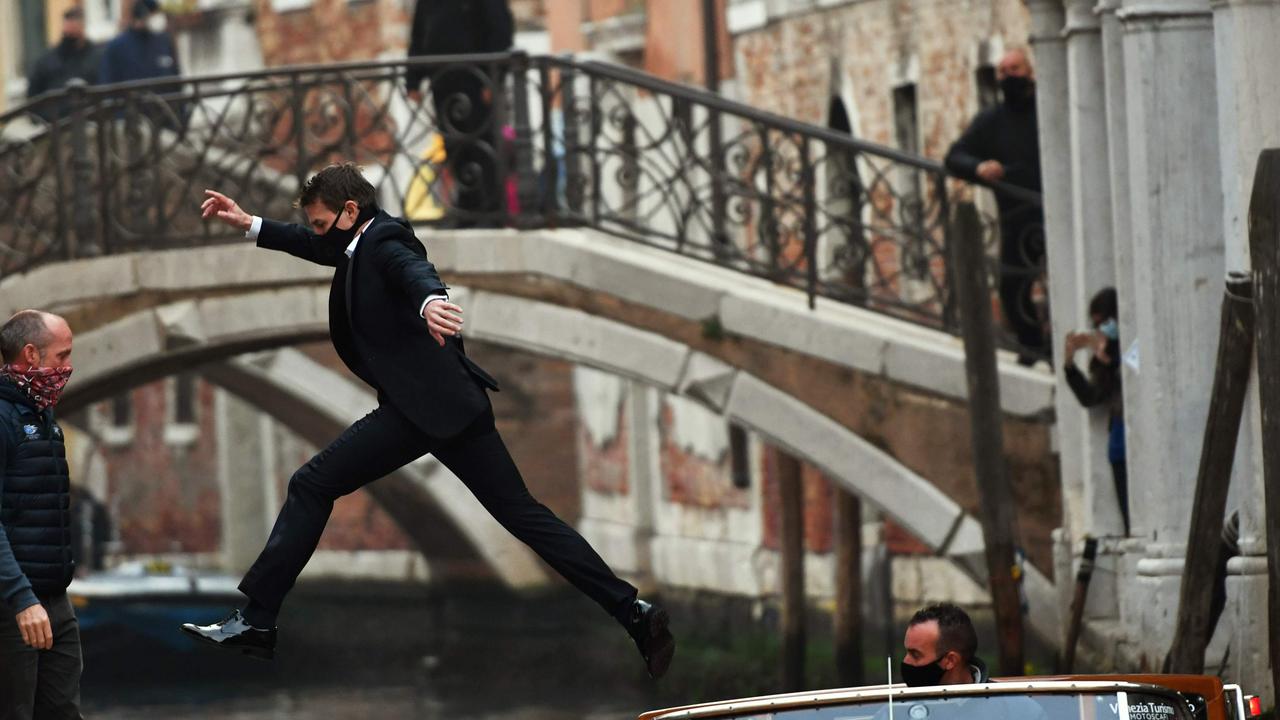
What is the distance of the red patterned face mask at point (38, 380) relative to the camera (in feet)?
28.4

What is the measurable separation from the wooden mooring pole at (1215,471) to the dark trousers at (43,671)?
4199mm

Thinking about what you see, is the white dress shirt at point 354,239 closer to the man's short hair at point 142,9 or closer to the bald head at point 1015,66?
the bald head at point 1015,66

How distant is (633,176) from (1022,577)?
270 centimetres

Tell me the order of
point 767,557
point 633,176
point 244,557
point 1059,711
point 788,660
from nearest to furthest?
point 1059,711 → point 633,176 → point 788,660 → point 767,557 → point 244,557

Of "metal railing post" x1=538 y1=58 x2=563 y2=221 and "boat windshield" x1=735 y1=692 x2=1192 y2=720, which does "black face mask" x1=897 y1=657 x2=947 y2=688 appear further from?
"metal railing post" x1=538 y1=58 x2=563 y2=221

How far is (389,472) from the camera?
880cm

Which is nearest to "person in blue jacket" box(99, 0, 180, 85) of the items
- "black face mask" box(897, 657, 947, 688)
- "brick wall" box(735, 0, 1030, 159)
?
"brick wall" box(735, 0, 1030, 159)

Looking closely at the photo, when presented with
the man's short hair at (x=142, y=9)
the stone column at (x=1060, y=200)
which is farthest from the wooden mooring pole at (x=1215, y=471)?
the man's short hair at (x=142, y=9)

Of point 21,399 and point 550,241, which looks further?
point 550,241

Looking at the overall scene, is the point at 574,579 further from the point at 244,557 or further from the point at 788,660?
the point at 244,557

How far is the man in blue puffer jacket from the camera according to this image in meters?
8.66

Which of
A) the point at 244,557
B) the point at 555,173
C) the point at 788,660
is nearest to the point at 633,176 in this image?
the point at 555,173

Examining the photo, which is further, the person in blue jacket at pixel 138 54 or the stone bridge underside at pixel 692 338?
the person in blue jacket at pixel 138 54

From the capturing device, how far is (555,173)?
16.2 metres
